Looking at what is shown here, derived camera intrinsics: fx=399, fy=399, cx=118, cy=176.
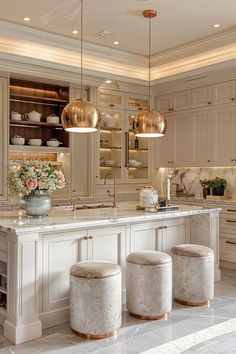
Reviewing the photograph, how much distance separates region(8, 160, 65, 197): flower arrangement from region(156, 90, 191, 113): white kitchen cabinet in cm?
380

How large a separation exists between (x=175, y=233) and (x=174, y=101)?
10.3 feet

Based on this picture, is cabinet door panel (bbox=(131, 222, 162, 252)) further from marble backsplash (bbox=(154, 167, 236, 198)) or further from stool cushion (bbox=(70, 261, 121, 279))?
marble backsplash (bbox=(154, 167, 236, 198))

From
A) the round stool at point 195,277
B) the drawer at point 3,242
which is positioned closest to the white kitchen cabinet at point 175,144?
the round stool at point 195,277

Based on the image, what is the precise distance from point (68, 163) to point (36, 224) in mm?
3171

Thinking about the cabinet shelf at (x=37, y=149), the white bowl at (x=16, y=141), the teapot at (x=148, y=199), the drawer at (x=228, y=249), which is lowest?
the drawer at (x=228, y=249)

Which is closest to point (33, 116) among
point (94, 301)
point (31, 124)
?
point (31, 124)

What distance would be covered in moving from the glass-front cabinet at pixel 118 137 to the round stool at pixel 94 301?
3.53 meters

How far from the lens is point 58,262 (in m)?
3.54

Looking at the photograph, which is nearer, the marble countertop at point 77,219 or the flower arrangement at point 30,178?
the marble countertop at point 77,219

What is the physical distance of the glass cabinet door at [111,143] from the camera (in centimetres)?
680

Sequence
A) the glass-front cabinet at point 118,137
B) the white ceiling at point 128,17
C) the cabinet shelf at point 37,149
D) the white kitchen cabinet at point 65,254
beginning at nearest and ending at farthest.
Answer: the white kitchen cabinet at point 65,254 < the white ceiling at point 128,17 < the cabinet shelf at point 37,149 < the glass-front cabinet at point 118,137

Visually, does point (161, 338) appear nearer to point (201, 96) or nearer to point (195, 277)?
point (195, 277)

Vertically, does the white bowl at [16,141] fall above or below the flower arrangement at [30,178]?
above

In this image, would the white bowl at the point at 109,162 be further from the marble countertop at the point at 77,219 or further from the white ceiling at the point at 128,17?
the marble countertop at the point at 77,219
